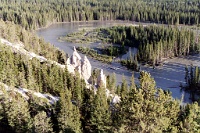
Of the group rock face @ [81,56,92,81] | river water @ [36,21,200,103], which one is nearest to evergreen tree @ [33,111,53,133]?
rock face @ [81,56,92,81]

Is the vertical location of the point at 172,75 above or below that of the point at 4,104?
below

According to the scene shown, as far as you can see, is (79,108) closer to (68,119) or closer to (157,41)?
(68,119)

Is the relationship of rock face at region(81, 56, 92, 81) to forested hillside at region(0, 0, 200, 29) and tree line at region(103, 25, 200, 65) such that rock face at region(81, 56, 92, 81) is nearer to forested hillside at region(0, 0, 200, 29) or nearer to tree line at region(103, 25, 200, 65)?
tree line at region(103, 25, 200, 65)

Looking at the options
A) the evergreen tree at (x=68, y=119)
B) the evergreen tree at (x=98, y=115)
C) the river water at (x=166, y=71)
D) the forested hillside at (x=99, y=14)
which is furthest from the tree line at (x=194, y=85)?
the forested hillside at (x=99, y=14)

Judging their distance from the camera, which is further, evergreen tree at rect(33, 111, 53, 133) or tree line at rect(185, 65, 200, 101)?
tree line at rect(185, 65, 200, 101)

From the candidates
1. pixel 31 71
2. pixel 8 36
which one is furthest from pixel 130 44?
pixel 31 71

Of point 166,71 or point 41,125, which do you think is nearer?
point 41,125

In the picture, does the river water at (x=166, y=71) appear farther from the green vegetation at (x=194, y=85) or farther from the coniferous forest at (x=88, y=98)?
the coniferous forest at (x=88, y=98)

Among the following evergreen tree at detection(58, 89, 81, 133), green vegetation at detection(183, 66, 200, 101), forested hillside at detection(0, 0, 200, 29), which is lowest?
green vegetation at detection(183, 66, 200, 101)

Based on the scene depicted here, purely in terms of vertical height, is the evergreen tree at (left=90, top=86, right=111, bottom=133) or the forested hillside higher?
the forested hillside

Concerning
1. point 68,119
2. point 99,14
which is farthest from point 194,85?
point 99,14

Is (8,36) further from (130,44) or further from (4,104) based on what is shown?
(130,44)
